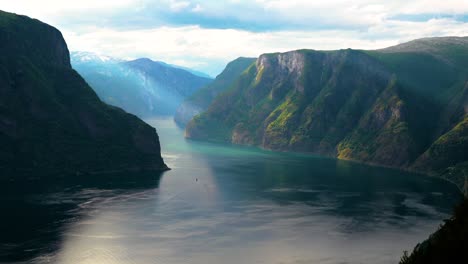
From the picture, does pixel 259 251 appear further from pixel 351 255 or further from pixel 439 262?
pixel 439 262

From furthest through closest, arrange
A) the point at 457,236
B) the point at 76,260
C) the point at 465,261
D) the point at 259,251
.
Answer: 1. the point at 259,251
2. the point at 76,260
3. the point at 457,236
4. the point at 465,261

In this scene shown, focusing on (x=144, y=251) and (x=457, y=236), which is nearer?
(x=457, y=236)

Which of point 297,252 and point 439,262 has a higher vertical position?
point 439,262

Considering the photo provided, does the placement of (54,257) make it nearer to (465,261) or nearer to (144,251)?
(144,251)

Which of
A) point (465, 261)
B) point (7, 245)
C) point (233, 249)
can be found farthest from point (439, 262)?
point (7, 245)

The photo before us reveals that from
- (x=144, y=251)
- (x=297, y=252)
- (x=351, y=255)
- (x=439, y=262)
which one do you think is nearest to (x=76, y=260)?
(x=144, y=251)

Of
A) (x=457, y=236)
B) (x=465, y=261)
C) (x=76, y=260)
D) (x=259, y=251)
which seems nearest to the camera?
(x=465, y=261)
